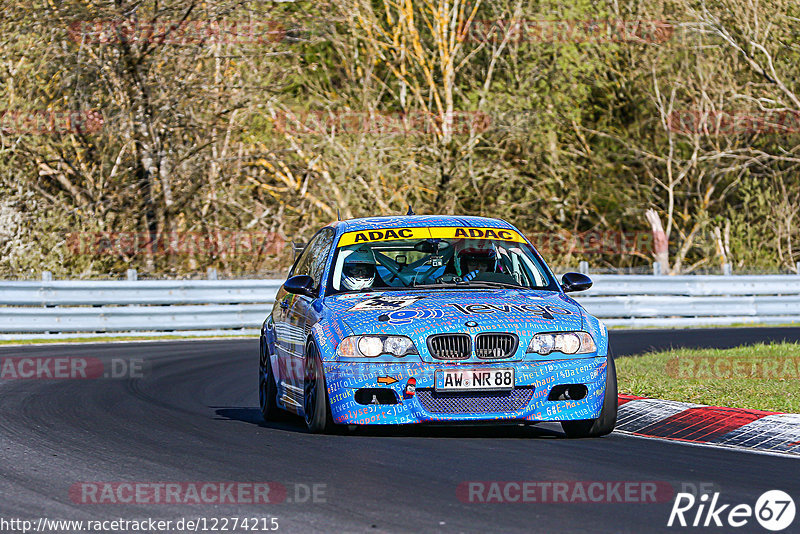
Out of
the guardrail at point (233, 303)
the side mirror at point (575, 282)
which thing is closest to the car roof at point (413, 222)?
the side mirror at point (575, 282)

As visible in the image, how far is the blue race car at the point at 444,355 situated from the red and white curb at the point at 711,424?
2.36 feet

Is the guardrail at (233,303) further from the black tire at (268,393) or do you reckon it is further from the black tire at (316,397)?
the black tire at (316,397)

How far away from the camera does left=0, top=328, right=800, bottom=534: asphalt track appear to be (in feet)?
21.0

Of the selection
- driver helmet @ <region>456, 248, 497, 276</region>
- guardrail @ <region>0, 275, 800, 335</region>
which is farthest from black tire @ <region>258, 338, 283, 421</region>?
guardrail @ <region>0, 275, 800, 335</region>

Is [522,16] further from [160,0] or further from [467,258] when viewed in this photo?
[467,258]

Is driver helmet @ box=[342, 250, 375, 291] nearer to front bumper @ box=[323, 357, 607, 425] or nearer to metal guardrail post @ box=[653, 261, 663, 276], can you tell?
front bumper @ box=[323, 357, 607, 425]

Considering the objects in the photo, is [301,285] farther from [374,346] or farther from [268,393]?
[374,346]

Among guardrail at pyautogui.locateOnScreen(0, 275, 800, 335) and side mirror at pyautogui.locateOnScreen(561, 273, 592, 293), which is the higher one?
side mirror at pyautogui.locateOnScreen(561, 273, 592, 293)

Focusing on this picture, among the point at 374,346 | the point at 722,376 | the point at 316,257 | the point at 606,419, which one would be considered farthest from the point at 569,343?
the point at 722,376

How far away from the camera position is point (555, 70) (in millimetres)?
33219

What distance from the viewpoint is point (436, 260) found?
1052 centimetres

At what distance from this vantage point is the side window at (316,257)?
10781 mm

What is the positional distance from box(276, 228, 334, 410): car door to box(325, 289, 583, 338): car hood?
0.40 m

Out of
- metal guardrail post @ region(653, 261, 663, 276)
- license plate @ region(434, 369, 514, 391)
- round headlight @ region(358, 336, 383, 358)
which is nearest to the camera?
license plate @ region(434, 369, 514, 391)
